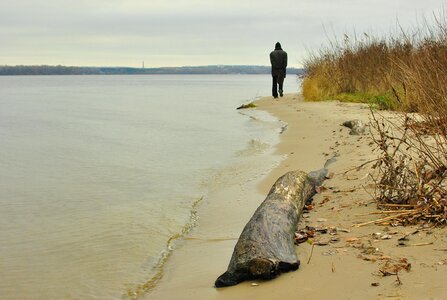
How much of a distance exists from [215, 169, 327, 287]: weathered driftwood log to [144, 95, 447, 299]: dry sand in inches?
2.7

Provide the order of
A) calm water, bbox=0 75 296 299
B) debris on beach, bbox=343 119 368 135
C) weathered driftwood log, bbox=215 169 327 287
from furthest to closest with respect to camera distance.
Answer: debris on beach, bbox=343 119 368 135, calm water, bbox=0 75 296 299, weathered driftwood log, bbox=215 169 327 287

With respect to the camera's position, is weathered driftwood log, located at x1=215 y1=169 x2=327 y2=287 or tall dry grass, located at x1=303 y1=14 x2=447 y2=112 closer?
weathered driftwood log, located at x1=215 y1=169 x2=327 y2=287

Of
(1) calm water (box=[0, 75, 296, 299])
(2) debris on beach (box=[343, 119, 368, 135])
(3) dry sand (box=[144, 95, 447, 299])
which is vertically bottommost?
(1) calm water (box=[0, 75, 296, 299])

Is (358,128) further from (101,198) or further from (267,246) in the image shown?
(267,246)

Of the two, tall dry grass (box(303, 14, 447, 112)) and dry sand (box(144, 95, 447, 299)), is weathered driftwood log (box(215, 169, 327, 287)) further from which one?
tall dry grass (box(303, 14, 447, 112))

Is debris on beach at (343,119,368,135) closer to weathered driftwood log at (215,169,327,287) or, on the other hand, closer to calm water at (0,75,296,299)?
calm water at (0,75,296,299)

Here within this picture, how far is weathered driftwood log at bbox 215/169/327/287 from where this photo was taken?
4.21m

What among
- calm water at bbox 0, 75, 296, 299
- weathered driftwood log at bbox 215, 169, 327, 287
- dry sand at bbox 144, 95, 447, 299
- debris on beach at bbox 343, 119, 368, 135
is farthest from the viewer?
debris on beach at bbox 343, 119, 368, 135

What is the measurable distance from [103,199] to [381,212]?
167 inches

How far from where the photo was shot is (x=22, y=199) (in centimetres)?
833

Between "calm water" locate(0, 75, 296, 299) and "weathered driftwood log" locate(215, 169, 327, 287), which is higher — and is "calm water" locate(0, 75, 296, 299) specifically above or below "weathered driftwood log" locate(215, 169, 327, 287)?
below

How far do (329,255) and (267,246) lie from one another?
1.78 ft

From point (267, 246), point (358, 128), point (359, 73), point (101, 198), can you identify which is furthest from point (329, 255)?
point (359, 73)

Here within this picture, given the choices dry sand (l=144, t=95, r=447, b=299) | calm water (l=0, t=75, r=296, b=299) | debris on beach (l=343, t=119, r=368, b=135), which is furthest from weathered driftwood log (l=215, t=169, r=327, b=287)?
debris on beach (l=343, t=119, r=368, b=135)
